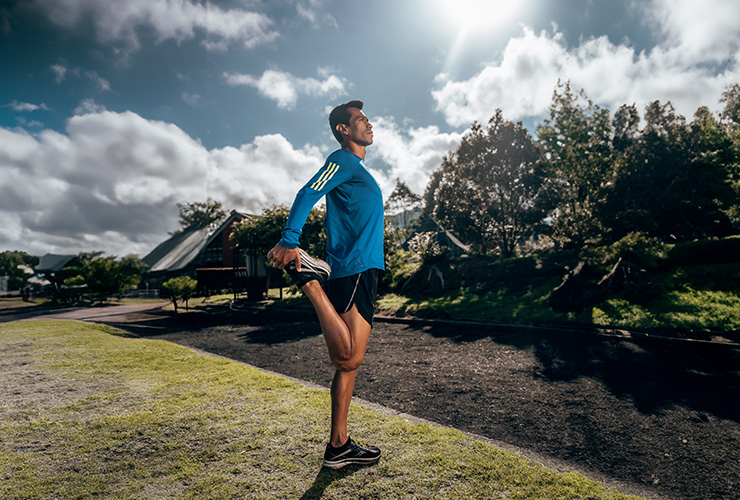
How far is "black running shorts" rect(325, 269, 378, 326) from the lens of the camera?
2.45 metres

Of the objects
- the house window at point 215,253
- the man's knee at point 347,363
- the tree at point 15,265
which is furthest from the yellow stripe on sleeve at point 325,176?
the tree at point 15,265

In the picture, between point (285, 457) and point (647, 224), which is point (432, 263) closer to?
point (647, 224)

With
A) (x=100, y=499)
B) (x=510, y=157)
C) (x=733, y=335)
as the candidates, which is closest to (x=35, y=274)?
(x=510, y=157)

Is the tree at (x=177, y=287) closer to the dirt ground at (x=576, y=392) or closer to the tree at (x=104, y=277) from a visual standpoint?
the dirt ground at (x=576, y=392)

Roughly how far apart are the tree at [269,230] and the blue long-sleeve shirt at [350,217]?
1409cm

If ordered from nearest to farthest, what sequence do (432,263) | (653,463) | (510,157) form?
(653,463), (432,263), (510,157)

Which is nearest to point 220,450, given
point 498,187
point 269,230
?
point 269,230

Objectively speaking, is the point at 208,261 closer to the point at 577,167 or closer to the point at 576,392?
the point at 577,167

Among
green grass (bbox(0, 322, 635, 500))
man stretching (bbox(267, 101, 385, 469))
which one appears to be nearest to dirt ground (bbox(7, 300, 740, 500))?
green grass (bbox(0, 322, 635, 500))

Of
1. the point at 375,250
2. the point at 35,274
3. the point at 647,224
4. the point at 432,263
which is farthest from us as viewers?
the point at 35,274

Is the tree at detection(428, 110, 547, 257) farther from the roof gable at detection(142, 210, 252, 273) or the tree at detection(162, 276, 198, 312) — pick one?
the roof gable at detection(142, 210, 252, 273)

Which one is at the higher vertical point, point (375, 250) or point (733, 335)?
point (375, 250)

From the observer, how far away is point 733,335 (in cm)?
635

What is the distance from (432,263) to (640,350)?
993 centimetres
